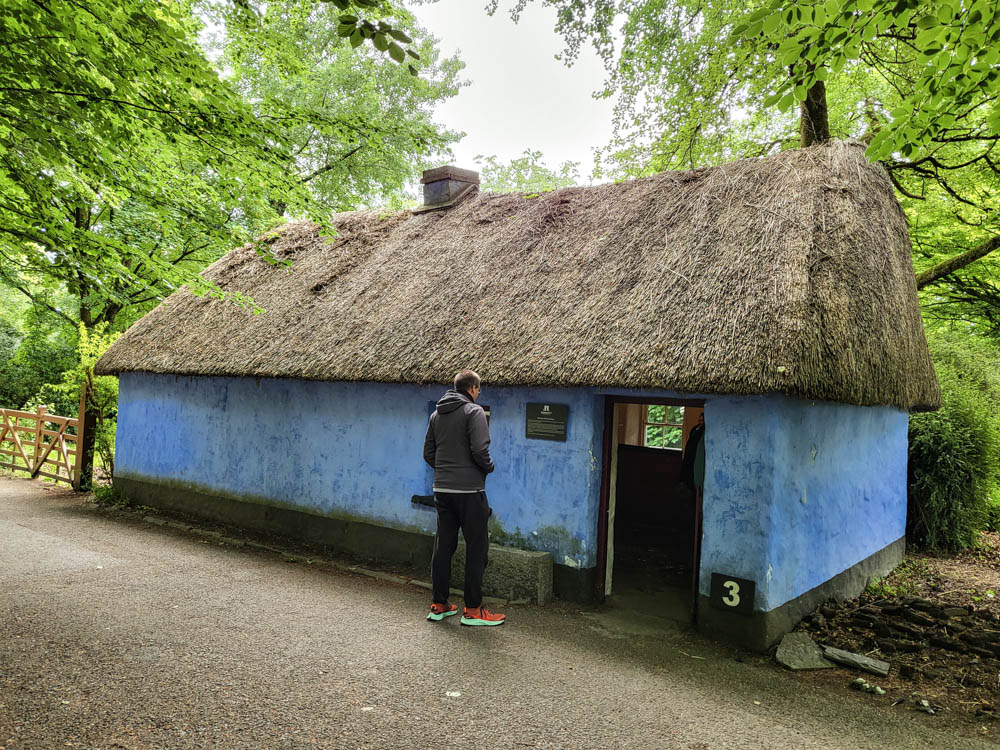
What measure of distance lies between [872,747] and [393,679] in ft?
10.1

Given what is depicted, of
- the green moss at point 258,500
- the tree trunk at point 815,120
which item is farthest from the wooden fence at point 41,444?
the tree trunk at point 815,120

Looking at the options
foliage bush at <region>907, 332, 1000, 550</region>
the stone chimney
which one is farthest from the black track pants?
foliage bush at <region>907, 332, 1000, 550</region>

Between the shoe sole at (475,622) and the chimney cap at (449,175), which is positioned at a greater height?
the chimney cap at (449,175)

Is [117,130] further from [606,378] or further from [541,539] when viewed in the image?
[541,539]

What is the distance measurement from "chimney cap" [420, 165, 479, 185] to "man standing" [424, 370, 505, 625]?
656cm

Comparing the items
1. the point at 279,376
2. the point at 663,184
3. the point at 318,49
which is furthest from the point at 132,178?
the point at 318,49

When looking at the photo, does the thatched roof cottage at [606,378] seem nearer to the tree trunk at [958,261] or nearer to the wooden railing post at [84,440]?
the wooden railing post at [84,440]

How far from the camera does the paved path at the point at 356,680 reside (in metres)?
3.73

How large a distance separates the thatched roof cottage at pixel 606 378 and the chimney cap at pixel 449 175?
0.62 metres

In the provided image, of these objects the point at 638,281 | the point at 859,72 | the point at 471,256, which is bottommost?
the point at 638,281

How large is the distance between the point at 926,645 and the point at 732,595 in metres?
1.85

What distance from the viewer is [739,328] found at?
5555 mm

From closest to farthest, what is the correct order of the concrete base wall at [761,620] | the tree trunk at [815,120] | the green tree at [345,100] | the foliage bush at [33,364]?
the concrete base wall at [761,620] < the tree trunk at [815,120] < the green tree at [345,100] < the foliage bush at [33,364]

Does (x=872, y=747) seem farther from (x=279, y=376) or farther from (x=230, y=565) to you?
A: (x=279, y=376)
